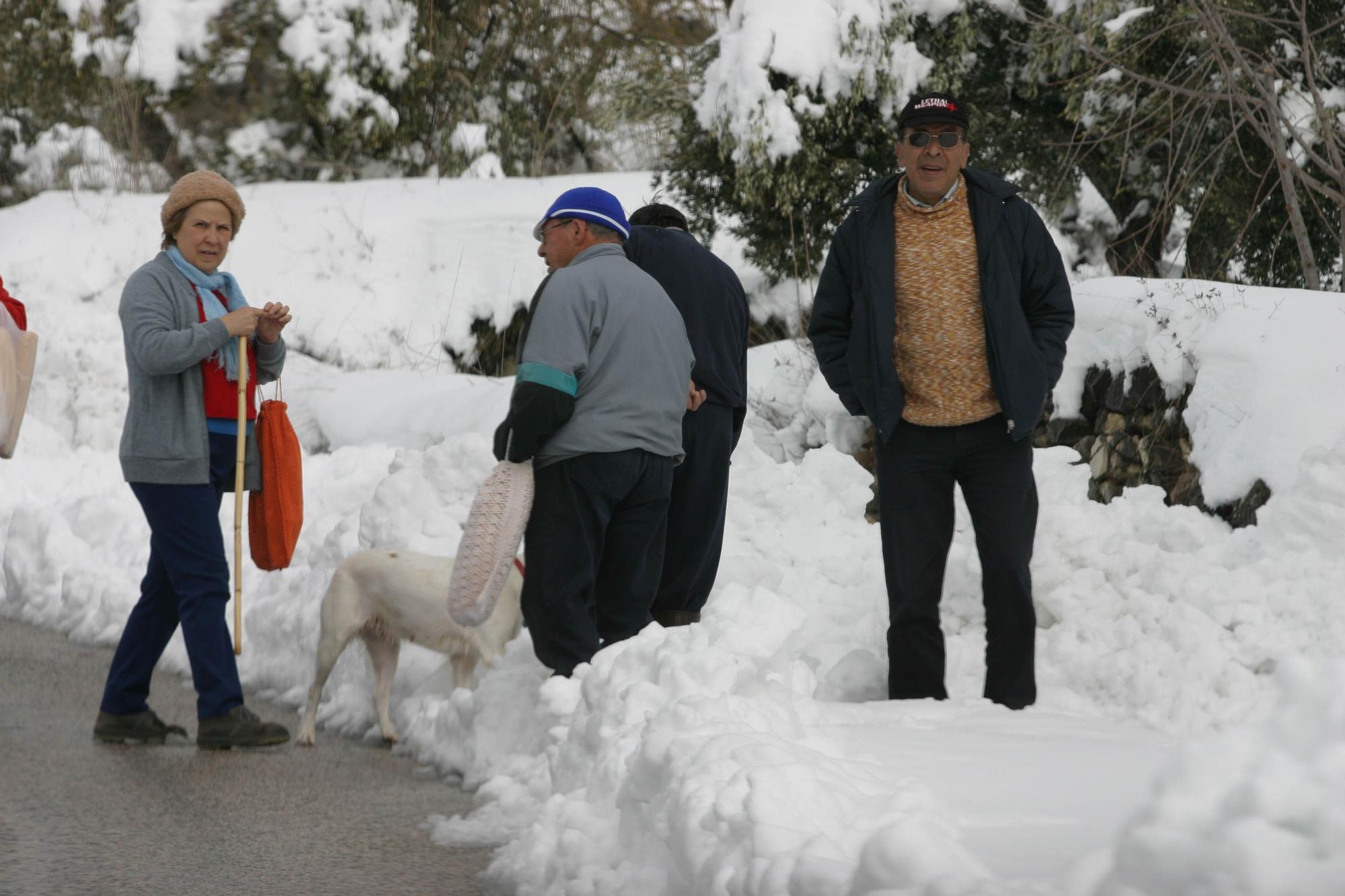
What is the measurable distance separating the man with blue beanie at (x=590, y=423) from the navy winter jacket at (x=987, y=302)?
59 centimetres

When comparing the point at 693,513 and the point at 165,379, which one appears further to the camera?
the point at 693,513

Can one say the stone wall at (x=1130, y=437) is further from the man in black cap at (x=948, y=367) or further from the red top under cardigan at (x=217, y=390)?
the red top under cardigan at (x=217, y=390)

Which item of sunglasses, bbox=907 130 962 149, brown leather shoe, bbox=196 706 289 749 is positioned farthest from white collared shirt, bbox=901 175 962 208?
brown leather shoe, bbox=196 706 289 749

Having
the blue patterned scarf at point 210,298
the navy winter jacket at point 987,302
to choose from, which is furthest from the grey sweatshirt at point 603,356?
the blue patterned scarf at point 210,298

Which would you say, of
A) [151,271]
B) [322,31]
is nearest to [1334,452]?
[151,271]

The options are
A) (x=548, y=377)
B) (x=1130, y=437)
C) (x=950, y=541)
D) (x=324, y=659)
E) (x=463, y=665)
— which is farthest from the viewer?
(x=1130, y=437)

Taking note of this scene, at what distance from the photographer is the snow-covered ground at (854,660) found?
242 centimetres

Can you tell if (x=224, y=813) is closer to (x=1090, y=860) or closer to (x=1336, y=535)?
(x=1090, y=860)

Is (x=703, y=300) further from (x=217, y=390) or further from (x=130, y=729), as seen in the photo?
(x=130, y=729)

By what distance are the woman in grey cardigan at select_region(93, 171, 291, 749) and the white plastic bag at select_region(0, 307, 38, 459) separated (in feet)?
2.82

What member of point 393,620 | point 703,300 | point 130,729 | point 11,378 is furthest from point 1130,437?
point 11,378

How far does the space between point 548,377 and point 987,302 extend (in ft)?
4.78

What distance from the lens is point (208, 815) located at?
465 cm

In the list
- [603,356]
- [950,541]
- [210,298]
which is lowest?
[950,541]
